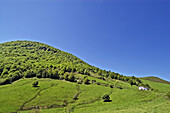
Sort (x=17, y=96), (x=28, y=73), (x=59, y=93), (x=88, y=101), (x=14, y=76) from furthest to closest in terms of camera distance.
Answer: (x=28, y=73) → (x=14, y=76) → (x=59, y=93) → (x=17, y=96) → (x=88, y=101)

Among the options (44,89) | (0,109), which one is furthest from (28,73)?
(0,109)

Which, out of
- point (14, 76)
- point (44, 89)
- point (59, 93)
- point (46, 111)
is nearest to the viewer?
point (46, 111)

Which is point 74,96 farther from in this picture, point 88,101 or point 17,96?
point 17,96

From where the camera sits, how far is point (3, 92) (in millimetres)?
73188

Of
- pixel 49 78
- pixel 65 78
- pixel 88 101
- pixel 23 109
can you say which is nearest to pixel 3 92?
pixel 23 109

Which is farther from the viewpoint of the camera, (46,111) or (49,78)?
(49,78)

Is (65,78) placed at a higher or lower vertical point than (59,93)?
higher

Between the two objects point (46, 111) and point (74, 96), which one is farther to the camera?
point (74, 96)

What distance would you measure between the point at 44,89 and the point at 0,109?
27.7m

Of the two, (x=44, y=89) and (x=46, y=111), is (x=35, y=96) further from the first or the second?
(x=46, y=111)

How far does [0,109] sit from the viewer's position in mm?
53469

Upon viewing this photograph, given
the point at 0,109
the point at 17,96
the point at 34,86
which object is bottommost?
the point at 0,109

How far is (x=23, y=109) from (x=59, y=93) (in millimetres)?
22450

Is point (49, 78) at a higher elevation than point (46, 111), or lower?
higher
